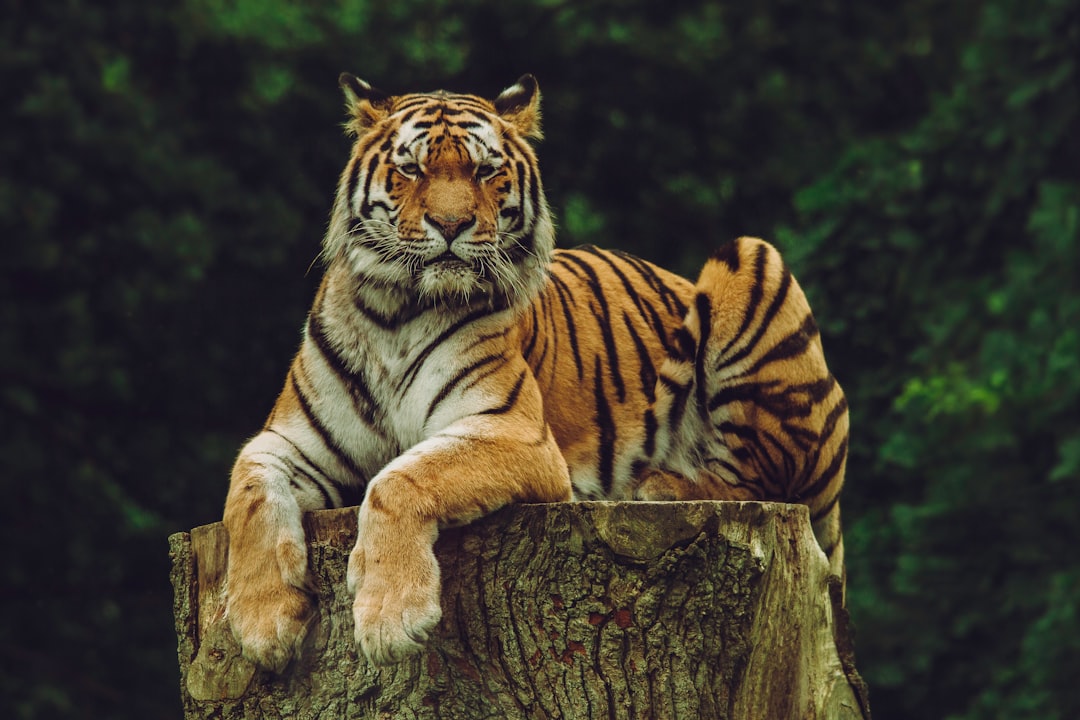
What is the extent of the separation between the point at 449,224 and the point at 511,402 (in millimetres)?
547

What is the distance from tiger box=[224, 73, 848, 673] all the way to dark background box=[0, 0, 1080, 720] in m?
3.18

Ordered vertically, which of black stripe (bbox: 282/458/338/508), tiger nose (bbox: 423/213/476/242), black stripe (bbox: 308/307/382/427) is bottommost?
black stripe (bbox: 282/458/338/508)

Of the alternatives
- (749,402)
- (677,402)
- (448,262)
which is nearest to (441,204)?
(448,262)

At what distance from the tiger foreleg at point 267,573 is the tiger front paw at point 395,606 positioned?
0.72 ft

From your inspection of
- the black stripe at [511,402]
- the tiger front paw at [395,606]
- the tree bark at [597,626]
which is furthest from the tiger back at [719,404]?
the tiger front paw at [395,606]

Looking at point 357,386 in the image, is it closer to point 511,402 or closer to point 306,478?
point 306,478

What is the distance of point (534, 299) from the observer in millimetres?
4305

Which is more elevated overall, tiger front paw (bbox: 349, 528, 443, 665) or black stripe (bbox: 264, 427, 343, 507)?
black stripe (bbox: 264, 427, 343, 507)

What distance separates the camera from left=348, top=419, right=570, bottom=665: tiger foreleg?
3316 millimetres

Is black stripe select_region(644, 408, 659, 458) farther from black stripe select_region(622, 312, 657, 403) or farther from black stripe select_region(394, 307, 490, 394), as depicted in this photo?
black stripe select_region(394, 307, 490, 394)

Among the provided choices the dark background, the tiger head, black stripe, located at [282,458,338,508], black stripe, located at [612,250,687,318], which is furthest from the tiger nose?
the dark background

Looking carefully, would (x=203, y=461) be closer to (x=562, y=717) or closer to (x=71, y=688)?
(x=71, y=688)

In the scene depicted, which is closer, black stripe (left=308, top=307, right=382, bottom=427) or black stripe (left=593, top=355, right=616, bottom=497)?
black stripe (left=308, top=307, right=382, bottom=427)

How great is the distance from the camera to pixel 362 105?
430 cm
